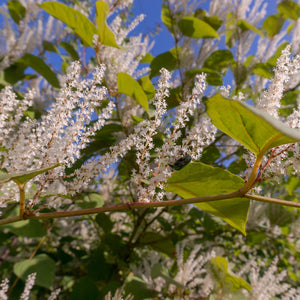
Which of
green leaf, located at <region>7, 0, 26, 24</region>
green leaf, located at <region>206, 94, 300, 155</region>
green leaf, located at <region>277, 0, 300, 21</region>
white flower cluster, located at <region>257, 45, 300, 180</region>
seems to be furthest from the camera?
green leaf, located at <region>7, 0, 26, 24</region>

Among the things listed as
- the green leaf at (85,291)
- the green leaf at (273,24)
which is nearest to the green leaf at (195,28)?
the green leaf at (273,24)

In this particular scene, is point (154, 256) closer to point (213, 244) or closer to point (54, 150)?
point (213, 244)

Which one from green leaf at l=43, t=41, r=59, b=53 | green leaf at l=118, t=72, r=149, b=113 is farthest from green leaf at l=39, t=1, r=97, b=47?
green leaf at l=43, t=41, r=59, b=53

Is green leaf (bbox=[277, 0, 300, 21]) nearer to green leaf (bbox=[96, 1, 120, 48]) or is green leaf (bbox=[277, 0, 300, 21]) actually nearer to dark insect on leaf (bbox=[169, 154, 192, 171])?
green leaf (bbox=[96, 1, 120, 48])

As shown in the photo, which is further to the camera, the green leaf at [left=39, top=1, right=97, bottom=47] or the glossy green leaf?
the glossy green leaf

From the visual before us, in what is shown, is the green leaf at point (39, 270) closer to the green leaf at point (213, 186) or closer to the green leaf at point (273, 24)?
the green leaf at point (213, 186)

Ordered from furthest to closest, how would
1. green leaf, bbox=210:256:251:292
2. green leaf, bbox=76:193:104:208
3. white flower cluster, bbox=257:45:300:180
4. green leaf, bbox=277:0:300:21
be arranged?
1. green leaf, bbox=277:0:300:21
2. green leaf, bbox=76:193:104:208
3. green leaf, bbox=210:256:251:292
4. white flower cluster, bbox=257:45:300:180

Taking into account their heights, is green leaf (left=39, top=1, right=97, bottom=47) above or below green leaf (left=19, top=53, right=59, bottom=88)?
below

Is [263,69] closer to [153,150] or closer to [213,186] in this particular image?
[153,150]

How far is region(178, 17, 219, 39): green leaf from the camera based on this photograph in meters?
1.32

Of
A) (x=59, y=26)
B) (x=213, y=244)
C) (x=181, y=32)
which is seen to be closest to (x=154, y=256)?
(x=213, y=244)

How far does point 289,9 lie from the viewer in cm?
176

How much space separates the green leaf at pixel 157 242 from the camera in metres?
1.52

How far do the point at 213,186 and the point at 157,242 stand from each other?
1029 millimetres
